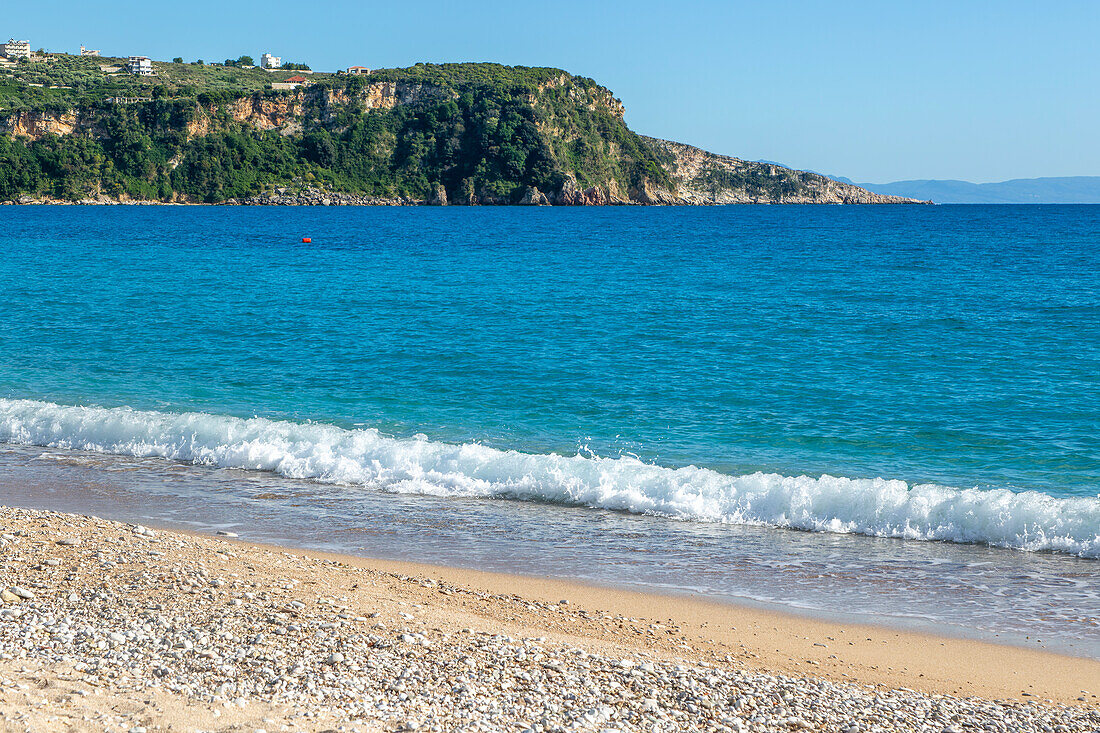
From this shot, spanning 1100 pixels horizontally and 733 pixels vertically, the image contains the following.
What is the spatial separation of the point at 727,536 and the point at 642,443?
3794 mm

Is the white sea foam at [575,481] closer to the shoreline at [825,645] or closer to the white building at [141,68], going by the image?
the shoreline at [825,645]

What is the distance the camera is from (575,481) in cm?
1183

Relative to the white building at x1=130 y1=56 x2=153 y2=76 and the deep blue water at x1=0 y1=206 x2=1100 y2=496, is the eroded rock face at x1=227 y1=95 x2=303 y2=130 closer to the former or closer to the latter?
the white building at x1=130 y1=56 x2=153 y2=76

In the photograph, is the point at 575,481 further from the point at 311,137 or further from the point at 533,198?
the point at 311,137

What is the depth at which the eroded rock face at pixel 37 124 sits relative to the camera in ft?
453

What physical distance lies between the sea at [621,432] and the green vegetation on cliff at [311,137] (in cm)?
12351

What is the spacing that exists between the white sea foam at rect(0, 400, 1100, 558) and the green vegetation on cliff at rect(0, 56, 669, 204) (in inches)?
5453

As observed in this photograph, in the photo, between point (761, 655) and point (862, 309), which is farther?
point (862, 309)

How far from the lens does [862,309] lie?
28.3 m

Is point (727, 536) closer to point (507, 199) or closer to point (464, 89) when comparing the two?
point (507, 199)

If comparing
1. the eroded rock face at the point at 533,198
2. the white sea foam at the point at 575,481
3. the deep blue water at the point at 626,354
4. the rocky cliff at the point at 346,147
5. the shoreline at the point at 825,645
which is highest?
the rocky cliff at the point at 346,147

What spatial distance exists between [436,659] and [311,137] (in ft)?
561

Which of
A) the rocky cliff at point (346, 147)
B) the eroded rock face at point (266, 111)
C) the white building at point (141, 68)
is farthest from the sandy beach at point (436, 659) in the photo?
the white building at point (141, 68)

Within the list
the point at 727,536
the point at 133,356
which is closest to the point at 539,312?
the point at 133,356
